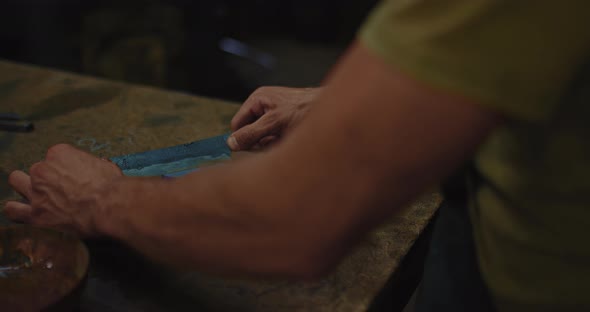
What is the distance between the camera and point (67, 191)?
0.81 m

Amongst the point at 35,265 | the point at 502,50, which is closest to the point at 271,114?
the point at 35,265

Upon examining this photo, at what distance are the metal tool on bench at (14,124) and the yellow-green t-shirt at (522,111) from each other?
1.10 meters

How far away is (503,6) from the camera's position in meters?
0.46

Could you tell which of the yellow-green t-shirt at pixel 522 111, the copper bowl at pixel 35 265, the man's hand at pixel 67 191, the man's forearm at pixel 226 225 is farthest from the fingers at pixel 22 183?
the yellow-green t-shirt at pixel 522 111

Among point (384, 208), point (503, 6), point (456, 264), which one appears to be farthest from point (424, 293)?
point (503, 6)

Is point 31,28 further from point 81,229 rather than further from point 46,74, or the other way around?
point 81,229

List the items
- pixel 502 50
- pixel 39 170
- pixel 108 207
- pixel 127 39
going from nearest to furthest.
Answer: pixel 502 50 → pixel 108 207 → pixel 39 170 → pixel 127 39

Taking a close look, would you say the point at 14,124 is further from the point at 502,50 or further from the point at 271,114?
the point at 502,50

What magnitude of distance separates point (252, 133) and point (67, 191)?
417 millimetres

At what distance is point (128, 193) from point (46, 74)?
123cm

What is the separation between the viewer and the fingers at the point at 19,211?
2.91ft

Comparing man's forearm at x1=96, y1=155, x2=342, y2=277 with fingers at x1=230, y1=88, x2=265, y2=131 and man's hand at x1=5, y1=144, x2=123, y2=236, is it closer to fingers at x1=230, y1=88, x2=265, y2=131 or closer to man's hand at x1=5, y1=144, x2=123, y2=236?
man's hand at x1=5, y1=144, x2=123, y2=236

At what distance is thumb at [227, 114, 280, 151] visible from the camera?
1113 millimetres

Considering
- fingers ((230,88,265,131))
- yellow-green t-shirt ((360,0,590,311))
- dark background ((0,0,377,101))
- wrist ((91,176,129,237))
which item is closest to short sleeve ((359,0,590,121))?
yellow-green t-shirt ((360,0,590,311))
